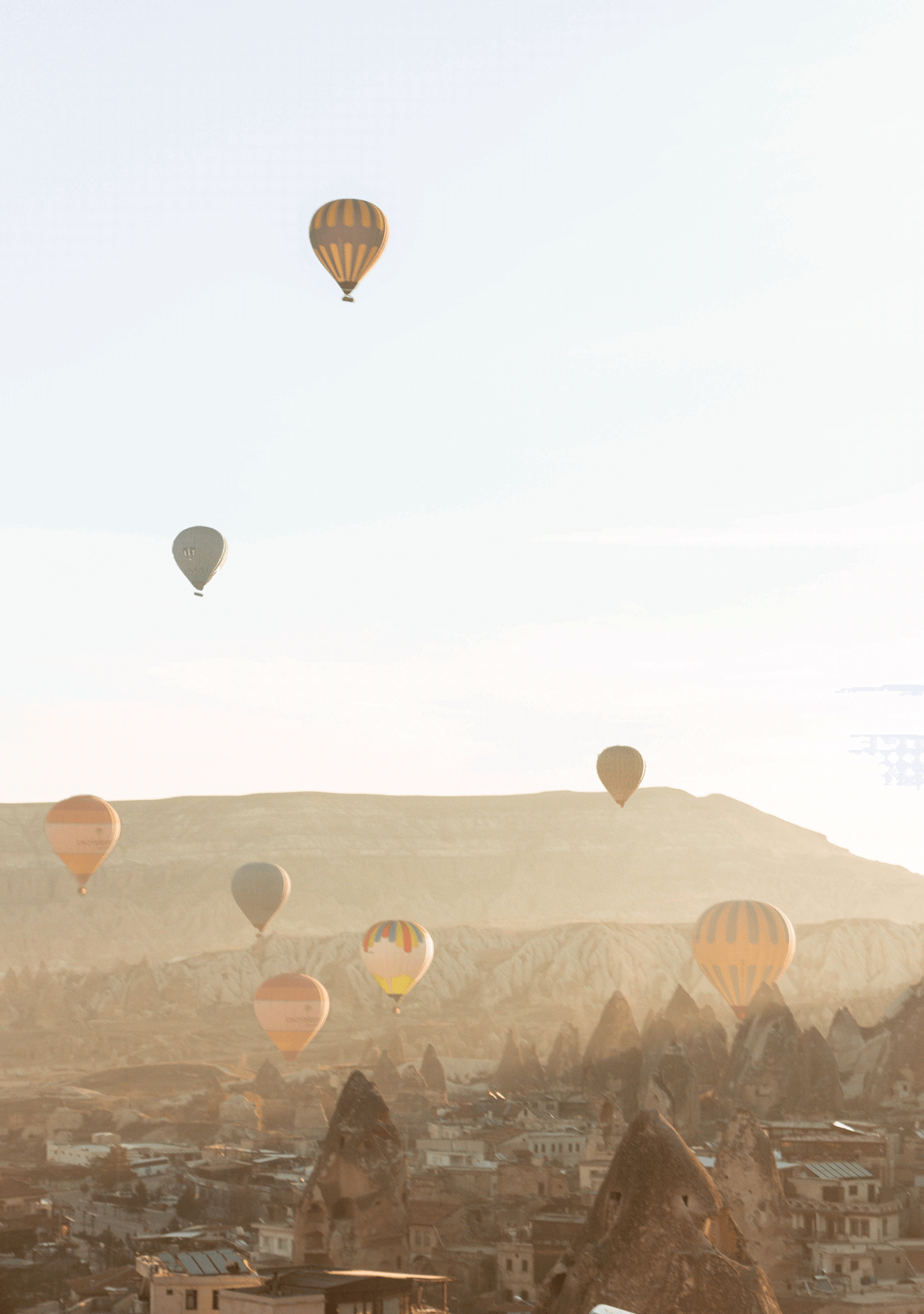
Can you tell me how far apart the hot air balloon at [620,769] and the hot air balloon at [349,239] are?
38607mm

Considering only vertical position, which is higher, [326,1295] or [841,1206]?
[841,1206]

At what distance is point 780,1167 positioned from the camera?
78938 mm

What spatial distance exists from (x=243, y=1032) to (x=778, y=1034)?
95.6 m

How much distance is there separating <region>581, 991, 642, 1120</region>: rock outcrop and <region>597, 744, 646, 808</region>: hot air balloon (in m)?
38.7

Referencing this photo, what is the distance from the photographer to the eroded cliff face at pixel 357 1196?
4619 centimetres

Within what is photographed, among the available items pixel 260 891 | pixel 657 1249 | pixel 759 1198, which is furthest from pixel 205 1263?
pixel 260 891

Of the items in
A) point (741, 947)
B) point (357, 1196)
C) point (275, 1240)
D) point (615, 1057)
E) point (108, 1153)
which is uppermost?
point (741, 947)

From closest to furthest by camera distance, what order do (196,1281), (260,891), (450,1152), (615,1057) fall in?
(196,1281) < (450,1152) < (260,891) < (615,1057)

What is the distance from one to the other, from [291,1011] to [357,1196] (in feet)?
166

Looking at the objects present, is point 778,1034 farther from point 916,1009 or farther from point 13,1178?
point 13,1178

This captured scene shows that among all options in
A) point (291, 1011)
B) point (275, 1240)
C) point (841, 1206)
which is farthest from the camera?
point (291, 1011)

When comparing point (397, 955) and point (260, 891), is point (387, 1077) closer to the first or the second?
point (260, 891)

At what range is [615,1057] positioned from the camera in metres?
136

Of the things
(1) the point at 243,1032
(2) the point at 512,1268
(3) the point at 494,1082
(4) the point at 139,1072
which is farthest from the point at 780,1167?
(1) the point at 243,1032
